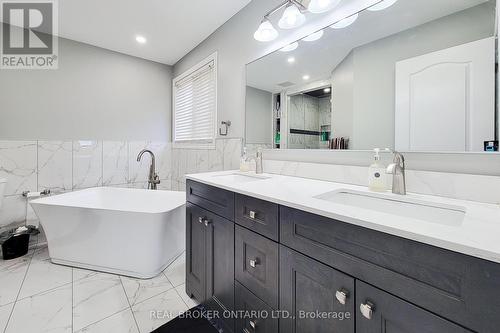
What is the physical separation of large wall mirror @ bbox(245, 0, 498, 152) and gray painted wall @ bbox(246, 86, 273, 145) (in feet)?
0.61

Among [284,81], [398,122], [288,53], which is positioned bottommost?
[398,122]

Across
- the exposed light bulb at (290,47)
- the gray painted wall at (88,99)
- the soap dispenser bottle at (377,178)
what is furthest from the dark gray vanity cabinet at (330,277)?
the gray painted wall at (88,99)

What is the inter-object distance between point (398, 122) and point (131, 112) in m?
3.10

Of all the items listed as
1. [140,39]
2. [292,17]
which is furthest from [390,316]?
[140,39]

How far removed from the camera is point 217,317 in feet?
4.30

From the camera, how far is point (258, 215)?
3.31 ft

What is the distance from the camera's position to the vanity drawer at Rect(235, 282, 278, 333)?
37.9 inches

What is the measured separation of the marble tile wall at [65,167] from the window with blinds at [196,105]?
1.77 ft

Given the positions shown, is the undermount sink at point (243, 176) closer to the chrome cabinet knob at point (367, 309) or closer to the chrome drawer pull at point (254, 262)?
the chrome drawer pull at point (254, 262)

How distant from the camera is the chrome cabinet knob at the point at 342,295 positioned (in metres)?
0.69

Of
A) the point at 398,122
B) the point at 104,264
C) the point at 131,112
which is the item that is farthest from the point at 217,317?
the point at 131,112

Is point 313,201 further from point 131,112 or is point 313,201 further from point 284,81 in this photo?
point 131,112

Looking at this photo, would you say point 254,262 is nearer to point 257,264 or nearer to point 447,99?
point 257,264

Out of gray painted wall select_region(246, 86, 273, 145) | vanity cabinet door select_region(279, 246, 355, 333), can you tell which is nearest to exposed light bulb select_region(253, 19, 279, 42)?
gray painted wall select_region(246, 86, 273, 145)
